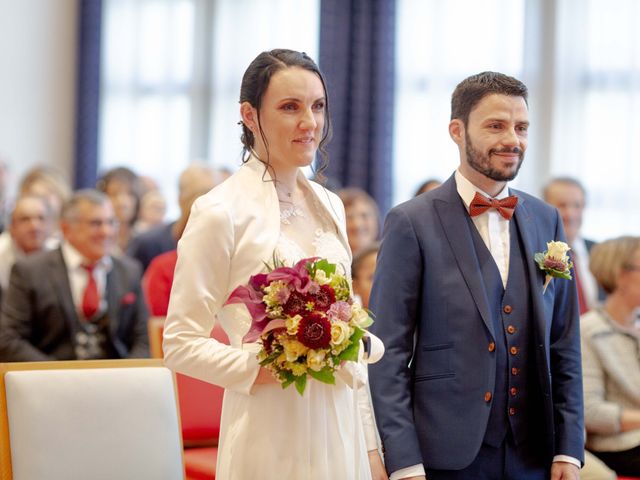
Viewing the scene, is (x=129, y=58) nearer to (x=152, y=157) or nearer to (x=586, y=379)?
(x=152, y=157)

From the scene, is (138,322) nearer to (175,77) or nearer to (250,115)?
(250,115)

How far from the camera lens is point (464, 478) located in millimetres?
2818

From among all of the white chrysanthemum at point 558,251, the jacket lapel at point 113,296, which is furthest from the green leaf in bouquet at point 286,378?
the jacket lapel at point 113,296

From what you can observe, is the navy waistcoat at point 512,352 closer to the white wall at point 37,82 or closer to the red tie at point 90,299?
the red tie at point 90,299

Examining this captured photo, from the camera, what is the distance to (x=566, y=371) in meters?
2.96

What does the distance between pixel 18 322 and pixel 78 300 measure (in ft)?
1.07

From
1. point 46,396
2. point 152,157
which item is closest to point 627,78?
point 152,157

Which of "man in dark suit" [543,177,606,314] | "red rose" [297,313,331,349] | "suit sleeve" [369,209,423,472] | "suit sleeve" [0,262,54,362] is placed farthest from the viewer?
"man in dark suit" [543,177,606,314]

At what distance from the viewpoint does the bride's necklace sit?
2645 millimetres

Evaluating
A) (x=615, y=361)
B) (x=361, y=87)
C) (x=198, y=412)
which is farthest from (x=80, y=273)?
(x=361, y=87)

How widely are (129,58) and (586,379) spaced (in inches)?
286

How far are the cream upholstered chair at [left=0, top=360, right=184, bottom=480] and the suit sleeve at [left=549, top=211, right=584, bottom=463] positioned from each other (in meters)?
1.10

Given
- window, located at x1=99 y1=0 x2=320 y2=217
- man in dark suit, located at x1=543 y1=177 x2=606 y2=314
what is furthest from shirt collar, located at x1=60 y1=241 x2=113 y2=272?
window, located at x1=99 y1=0 x2=320 y2=217

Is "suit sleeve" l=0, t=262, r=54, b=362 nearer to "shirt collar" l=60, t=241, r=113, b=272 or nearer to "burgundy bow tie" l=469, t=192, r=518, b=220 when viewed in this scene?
"shirt collar" l=60, t=241, r=113, b=272
